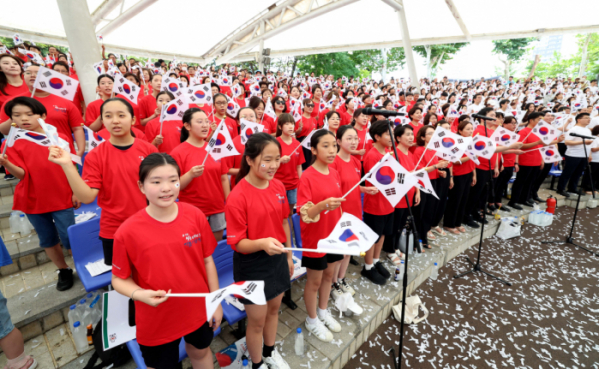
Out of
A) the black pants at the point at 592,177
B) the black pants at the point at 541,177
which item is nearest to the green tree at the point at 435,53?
the black pants at the point at 592,177

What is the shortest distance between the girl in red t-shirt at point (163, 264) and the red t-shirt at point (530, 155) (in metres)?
7.33

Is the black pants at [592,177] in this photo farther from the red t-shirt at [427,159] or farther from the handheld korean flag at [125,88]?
the handheld korean flag at [125,88]

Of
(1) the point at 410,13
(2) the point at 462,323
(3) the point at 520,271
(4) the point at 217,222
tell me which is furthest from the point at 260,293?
(1) the point at 410,13

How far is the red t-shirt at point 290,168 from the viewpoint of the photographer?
4.33 meters

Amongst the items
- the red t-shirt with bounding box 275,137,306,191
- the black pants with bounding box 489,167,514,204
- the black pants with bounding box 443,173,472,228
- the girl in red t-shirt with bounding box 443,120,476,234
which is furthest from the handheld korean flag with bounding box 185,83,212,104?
the black pants with bounding box 489,167,514,204

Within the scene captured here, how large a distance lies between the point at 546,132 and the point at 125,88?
8358mm

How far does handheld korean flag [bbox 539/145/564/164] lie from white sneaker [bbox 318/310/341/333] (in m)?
6.37

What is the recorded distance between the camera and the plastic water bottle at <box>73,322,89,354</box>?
257 centimetres

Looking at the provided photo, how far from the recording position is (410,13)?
21594 millimetres

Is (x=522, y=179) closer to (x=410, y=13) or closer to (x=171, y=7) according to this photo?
(x=410, y=13)

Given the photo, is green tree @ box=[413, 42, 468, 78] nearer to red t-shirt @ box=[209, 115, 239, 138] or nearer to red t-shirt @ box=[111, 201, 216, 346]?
red t-shirt @ box=[209, 115, 239, 138]

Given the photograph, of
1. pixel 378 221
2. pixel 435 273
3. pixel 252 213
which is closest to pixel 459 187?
pixel 435 273

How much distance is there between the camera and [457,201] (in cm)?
515

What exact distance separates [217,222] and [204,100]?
7.32ft
